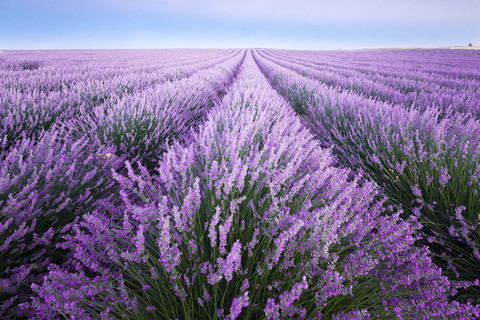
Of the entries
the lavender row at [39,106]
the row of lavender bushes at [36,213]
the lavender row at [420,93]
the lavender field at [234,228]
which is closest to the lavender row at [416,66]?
the lavender row at [420,93]

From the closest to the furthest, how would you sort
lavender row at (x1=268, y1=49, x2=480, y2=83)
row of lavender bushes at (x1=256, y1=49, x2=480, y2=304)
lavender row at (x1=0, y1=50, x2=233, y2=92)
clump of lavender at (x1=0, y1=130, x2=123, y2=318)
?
clump of lavender at (x1=0, y1=130, x2=123, y2=318) < row of lavender bushes at (x1=256, y1=49, x2=480, y2=304) < lavender row at (x1=0, y1=50, x2=233, y2=92) < lavender row at (x1=268, y1=49, x2=480, y2=83)

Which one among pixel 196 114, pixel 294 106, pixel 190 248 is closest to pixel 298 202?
pixel 190 248

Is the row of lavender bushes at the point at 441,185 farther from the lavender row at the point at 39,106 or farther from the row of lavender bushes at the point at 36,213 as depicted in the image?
the lavender row at the point at 39,106

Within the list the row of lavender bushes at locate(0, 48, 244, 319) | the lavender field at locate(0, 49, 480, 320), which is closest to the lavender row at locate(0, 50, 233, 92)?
the lavender field at locate(0, 49, 480, 320)

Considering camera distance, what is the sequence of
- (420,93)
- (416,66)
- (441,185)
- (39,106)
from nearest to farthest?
(441,185), (39,106), (420,93), (416,66)

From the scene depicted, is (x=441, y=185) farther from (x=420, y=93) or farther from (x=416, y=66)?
(x=416, y=66)

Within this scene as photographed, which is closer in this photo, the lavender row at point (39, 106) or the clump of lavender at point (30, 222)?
the clump of lavender at point (30, 222)

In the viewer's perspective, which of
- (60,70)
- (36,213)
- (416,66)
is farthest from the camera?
(416,66)

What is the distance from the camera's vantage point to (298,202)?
4.13 feet

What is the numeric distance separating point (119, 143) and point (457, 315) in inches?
109

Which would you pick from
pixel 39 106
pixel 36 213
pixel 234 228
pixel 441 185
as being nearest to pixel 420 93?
pixel 441 185

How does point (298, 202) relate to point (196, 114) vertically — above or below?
below

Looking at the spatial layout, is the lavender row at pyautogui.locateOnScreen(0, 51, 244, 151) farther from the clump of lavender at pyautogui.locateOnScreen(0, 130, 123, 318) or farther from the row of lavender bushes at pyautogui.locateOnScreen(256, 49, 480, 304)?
the row of lavender bushes at pyautogui.locateOnScreen(256, 49, 480, 304)

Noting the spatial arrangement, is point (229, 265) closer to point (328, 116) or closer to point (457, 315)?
point (457, 315)
